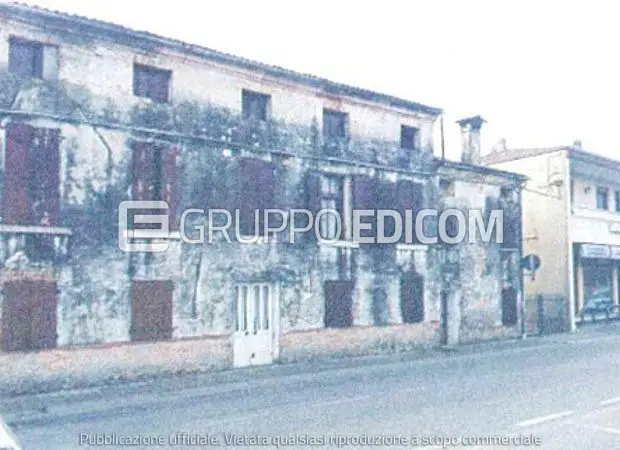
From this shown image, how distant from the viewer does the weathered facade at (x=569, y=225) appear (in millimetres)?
27281

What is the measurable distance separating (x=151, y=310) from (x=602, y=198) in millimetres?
24265

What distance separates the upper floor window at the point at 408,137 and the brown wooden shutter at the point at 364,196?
100 inches

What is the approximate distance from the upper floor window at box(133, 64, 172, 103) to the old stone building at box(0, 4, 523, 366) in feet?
0.12

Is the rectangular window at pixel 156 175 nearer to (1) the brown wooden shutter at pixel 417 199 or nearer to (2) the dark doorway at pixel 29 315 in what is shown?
(2) the dark doorway at pixel 29 315

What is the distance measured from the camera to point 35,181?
43.9 ft

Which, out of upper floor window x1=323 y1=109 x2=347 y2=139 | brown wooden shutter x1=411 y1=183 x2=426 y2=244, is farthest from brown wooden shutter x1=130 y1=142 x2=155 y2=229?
brown wooden shutter x1=411 y1=183 x2=426 y2=244

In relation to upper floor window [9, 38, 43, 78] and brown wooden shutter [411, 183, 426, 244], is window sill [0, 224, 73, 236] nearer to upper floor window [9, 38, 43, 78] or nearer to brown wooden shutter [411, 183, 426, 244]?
upper floor window [9, 38, 43, 78]

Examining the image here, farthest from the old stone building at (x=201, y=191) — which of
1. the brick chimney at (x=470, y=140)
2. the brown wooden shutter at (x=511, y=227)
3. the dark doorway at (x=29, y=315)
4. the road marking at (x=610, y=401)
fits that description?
the road marking at (x=610, y=401)

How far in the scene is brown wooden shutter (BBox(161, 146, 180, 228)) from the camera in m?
15.2

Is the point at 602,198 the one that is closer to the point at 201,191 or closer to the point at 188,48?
the point at 201,191

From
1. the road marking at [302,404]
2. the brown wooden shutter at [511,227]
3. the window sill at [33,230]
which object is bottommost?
the road marking at [302,404]

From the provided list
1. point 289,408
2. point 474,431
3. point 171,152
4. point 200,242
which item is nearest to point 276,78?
point 171,152

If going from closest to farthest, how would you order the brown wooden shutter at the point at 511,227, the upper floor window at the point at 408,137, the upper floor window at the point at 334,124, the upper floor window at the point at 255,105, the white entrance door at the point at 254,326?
the white entrance door at the point at 254,326 < the upper floor window at the point at 255,105 < the upper floor window at the point at 334,124 < the upper floor window at the point at 408,137 < the brown wooden shutter at the point at 511,227

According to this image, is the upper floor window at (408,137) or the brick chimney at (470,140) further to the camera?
the brick chimney at (470,140)
